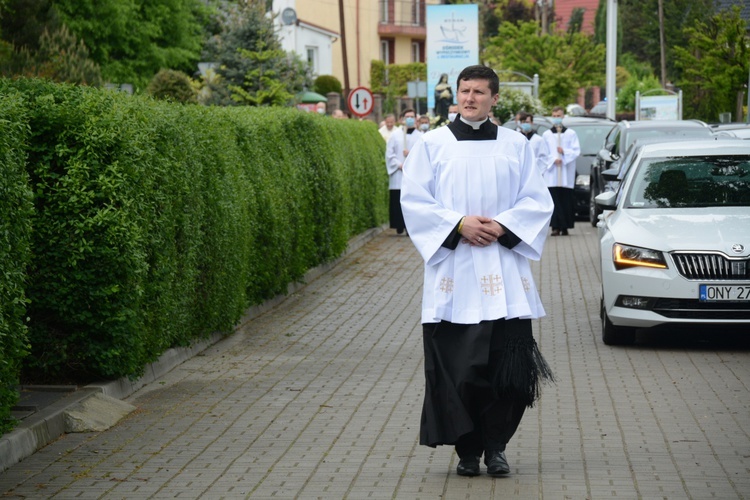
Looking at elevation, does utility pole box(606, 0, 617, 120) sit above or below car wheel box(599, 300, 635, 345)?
above

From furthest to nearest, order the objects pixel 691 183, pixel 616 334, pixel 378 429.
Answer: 1. pixel 691 183
2. pixel 616 334
3. pixel 378 429

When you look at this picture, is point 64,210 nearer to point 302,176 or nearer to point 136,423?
point 136,423

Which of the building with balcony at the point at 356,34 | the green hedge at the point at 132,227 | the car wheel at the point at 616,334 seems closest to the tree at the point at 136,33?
the building with balcony at the point at 356,34

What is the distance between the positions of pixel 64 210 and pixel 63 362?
102cm

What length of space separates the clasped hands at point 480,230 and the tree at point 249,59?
93.5 ft

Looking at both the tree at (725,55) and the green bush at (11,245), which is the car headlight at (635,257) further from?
the tree at (725,55)

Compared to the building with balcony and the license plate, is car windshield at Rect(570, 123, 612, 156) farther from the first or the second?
the building with balcony

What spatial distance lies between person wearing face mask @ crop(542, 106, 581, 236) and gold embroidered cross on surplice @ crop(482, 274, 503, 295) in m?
15.8

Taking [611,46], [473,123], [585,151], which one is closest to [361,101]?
[611,46]

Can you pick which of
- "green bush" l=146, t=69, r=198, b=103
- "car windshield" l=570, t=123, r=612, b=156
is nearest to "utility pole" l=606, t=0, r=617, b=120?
"car windshield" l=570, t=123, r=612, b=156

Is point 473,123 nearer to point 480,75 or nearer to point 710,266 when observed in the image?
point 480,75

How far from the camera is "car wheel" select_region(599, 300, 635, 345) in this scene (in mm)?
11398

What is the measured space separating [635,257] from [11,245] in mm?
5603

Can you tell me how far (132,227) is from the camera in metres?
8.93
